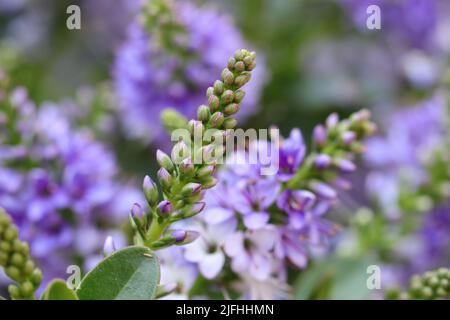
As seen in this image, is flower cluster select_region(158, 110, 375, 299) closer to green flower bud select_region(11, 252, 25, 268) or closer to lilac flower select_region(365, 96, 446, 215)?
green flower bud select_region(11, 252, 25, 268)

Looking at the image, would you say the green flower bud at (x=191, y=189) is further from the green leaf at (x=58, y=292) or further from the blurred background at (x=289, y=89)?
the blurred background at (x=289, y=89)

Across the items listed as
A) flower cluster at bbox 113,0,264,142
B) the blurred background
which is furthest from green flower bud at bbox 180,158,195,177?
flower cluster at bbox 113,0,264,142

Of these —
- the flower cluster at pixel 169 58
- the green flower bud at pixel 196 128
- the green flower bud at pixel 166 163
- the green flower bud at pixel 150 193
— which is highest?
the flower cluster at pixel 169 58

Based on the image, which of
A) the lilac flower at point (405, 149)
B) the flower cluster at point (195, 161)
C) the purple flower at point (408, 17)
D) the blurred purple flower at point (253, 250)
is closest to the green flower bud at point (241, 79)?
the flower cluster at point (195, 161)

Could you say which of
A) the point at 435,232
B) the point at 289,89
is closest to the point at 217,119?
the point at 435,232

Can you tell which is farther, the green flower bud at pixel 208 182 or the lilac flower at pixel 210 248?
the lilac flower at pixel 210 248
